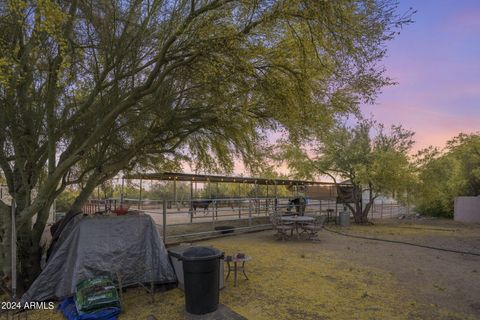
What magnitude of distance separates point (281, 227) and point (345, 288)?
224 inches

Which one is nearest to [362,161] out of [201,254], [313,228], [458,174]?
[313,228]

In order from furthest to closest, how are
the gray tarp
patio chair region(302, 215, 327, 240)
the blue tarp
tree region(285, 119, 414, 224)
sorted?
tree region(285, 119, 414, 224) → patio chair region(302, 215, 327, 240) → the gray tarp → the blue tarp

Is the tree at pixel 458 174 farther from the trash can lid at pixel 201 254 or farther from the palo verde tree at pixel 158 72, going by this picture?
the trash can lid at pixel 201 254

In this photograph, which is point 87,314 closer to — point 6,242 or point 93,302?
point 93,302

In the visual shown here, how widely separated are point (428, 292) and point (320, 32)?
5.01m

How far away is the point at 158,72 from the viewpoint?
16.9ft

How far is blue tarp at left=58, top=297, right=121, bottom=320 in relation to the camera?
4.45m

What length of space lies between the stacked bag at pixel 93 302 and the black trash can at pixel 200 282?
3.71 ft

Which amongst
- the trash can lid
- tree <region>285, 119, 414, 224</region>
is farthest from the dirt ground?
tree <region>285, 119, 414, 224</region>

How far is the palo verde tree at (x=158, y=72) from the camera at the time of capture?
4.71 m

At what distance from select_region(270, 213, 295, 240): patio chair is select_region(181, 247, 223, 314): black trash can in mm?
7068

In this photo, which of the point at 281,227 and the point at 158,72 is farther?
the point at 281,227

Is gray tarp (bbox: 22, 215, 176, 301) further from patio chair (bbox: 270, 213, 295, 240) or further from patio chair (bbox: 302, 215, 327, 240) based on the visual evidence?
patio chair (bbox: 302, 215, 327, 240)

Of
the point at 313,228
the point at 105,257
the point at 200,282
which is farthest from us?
the point at 313,228
